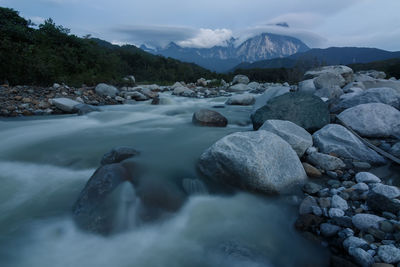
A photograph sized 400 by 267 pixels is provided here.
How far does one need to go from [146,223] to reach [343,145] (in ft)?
12.1

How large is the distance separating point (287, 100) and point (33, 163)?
19.7 feet

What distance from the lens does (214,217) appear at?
3.06 meters

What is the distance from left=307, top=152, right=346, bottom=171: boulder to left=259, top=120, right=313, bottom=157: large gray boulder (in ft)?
1.00

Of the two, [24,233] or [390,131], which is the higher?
[390,131]

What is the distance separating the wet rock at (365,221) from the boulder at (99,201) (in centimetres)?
275

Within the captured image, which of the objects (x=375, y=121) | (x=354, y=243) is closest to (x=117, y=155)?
(x=354, y=243)

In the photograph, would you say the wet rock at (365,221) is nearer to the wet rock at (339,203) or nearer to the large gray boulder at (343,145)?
the wet rock at (339,203)

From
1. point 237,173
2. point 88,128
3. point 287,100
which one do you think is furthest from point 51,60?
point 237,173

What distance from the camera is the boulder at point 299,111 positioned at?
5508mm

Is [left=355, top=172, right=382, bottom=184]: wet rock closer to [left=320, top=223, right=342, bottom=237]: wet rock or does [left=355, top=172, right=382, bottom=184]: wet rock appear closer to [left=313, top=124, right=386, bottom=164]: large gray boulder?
[left=313, top=124, right=386, bottom=164]: large gray boulder

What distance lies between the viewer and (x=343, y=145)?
4258mm

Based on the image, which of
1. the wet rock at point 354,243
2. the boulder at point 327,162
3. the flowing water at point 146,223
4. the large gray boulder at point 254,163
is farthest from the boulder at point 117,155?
the wet rock at point 354,243

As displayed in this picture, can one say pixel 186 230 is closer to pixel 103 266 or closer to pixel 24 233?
pixel 103 266

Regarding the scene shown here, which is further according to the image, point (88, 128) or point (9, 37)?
point (9, 37)
